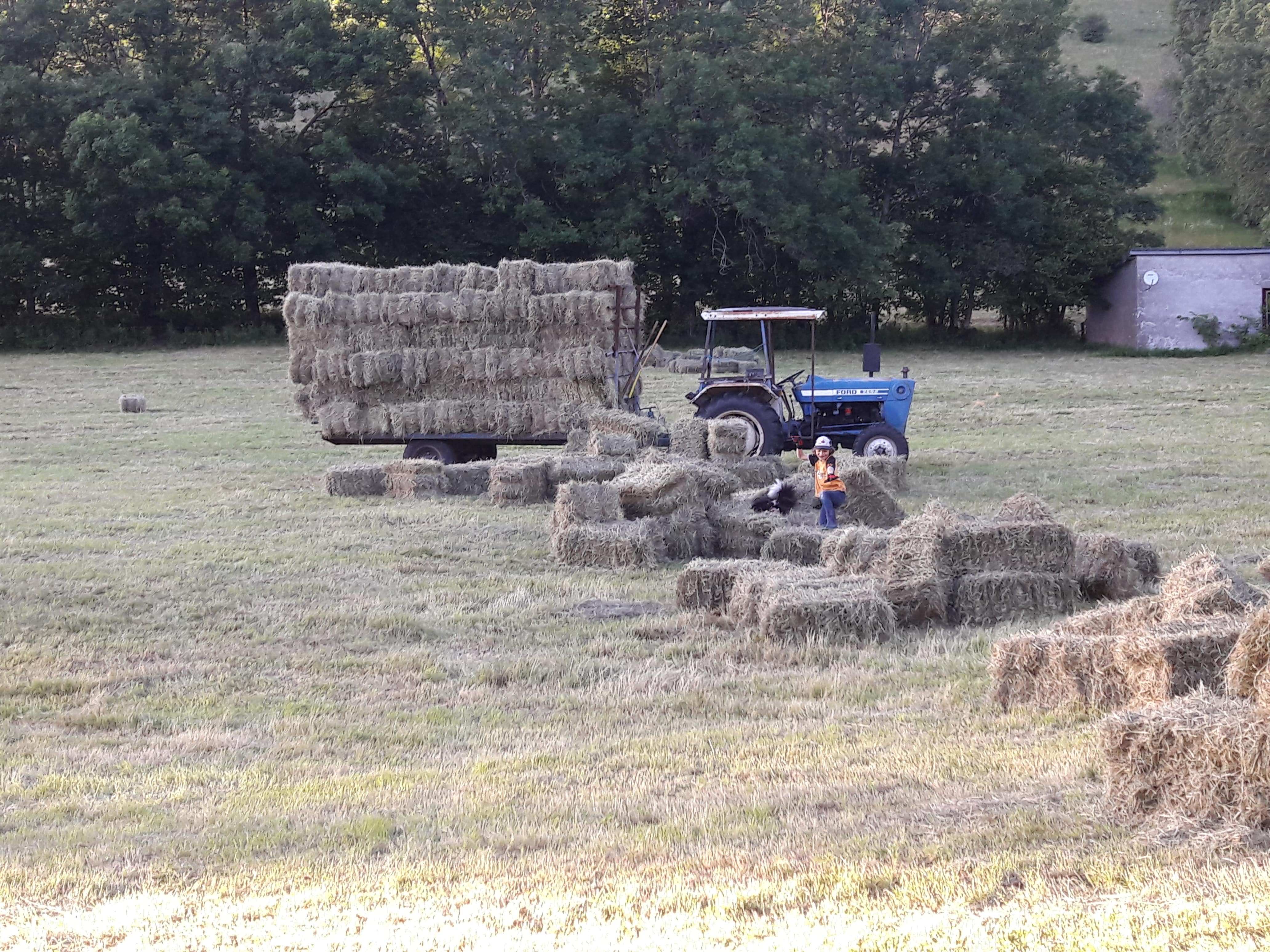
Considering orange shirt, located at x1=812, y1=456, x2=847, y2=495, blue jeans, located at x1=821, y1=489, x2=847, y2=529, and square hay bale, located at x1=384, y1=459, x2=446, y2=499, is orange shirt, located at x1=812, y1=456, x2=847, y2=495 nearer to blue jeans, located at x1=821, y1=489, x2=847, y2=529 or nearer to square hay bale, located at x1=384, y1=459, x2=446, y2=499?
blue jeans, located at x1=821, y1=489, x2=847, y2=529

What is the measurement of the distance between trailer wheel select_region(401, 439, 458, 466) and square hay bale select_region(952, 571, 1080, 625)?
1066 cm

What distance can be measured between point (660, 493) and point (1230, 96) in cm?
5660

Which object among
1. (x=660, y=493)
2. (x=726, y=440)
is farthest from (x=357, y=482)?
(x=660, y=493)

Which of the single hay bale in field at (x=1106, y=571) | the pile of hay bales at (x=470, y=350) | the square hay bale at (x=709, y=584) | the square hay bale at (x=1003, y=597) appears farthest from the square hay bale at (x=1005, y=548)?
the pile of hay bales at (x=470, y=350)

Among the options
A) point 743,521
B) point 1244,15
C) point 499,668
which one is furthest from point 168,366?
point 1244,15

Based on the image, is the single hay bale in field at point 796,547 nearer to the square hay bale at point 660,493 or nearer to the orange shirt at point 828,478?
the orange shirt at point 828,478

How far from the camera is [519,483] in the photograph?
15602 mm

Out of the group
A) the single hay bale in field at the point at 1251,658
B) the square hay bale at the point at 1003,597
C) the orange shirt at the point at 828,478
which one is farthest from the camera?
the orange shirt at the point at 828,478

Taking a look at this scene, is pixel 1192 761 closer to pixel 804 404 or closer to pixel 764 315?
pixel 764 315

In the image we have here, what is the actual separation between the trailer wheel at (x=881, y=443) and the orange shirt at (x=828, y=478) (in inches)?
202

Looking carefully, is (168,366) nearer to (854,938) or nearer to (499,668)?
(499,668)

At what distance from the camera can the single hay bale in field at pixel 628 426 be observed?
17.2 metres

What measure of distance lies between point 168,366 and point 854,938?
3377 centimetres

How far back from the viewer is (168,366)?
35.6m
